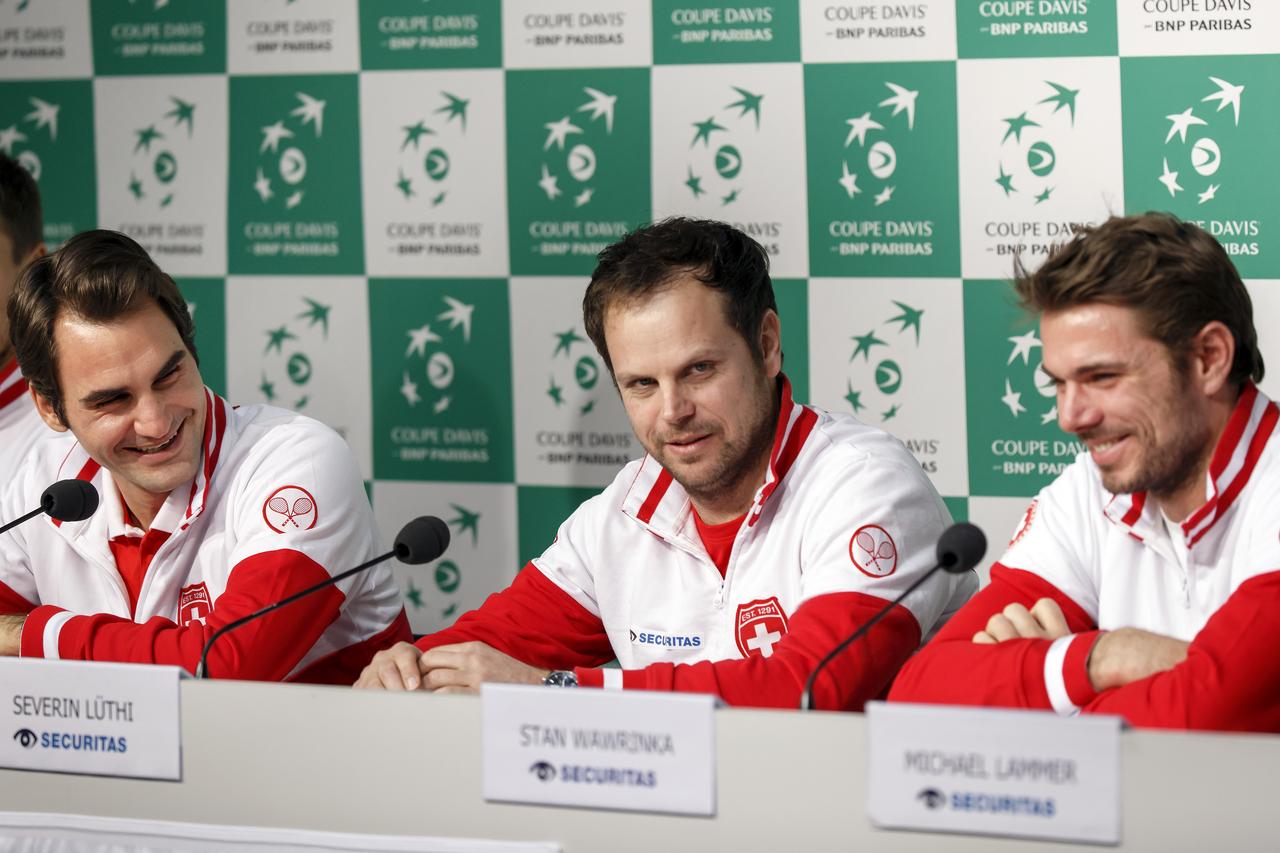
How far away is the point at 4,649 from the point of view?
2254 millimetres

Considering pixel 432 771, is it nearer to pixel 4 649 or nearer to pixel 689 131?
pixel 4 649

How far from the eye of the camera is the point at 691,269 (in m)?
2.21

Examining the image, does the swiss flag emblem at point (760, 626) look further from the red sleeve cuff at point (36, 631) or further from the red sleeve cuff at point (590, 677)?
the red sleeve cuff at point (36, 631)

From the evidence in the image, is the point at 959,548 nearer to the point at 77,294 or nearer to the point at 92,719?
the point at 92,719

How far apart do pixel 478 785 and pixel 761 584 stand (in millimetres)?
726

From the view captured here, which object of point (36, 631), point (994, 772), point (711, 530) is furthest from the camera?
point (711, 530)

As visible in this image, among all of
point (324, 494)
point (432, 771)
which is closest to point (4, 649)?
point (324, 494)

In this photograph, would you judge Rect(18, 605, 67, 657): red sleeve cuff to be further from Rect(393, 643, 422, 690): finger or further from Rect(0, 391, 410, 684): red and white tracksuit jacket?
Result: Rect(393, 643, 422, 690): finger

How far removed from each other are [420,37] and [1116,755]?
2354mm

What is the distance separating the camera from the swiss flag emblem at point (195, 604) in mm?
2377

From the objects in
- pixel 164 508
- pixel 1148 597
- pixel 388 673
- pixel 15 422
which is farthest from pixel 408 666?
pixel 15 422

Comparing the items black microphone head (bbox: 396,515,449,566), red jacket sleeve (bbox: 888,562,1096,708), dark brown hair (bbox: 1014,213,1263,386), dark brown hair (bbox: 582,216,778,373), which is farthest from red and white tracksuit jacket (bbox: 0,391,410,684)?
dark brown hair (bbox: 1014,213,1263,386)

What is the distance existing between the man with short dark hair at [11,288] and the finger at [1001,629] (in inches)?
72.8

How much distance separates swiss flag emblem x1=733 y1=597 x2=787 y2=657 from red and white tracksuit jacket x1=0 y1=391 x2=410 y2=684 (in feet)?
1.98
